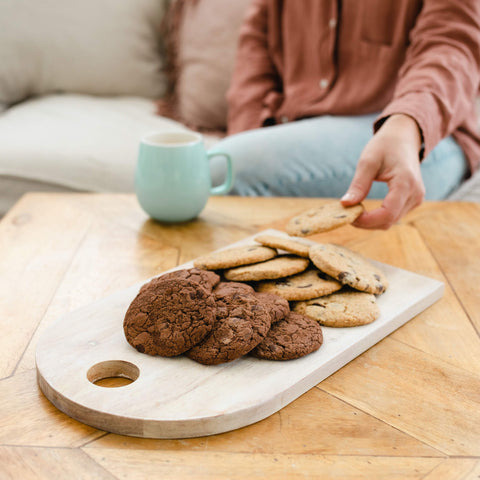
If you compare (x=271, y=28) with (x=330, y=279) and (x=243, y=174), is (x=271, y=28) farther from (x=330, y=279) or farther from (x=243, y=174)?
(x=330, y=279)

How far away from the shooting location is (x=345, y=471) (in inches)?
19.3

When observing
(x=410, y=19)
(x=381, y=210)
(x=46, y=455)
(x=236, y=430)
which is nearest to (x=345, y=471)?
(x=236, y=430)

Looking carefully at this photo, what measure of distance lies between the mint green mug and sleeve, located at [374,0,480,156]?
358 millimetres

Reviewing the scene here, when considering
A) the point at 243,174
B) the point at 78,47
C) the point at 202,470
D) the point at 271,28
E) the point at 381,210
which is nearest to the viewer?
the point at 202,470

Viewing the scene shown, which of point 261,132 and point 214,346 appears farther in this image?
point 261,132

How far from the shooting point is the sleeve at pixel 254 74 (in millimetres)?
1706

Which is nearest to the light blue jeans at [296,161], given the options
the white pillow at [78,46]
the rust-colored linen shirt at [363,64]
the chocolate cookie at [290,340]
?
the rust-colored linen shirt at [363,64]

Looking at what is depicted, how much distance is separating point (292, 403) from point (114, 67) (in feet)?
6.09

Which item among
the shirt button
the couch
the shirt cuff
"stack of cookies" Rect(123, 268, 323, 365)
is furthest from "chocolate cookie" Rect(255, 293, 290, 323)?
the couch

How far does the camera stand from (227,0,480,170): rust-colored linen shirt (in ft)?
3.89

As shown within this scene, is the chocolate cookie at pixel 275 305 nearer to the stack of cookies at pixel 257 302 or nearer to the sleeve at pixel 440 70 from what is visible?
the stack of cookies at pixel 257 302

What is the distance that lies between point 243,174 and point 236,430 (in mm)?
865

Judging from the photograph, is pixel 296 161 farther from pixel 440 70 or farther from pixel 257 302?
pixel 257 302

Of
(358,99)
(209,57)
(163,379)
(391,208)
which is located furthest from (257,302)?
(209,57)
